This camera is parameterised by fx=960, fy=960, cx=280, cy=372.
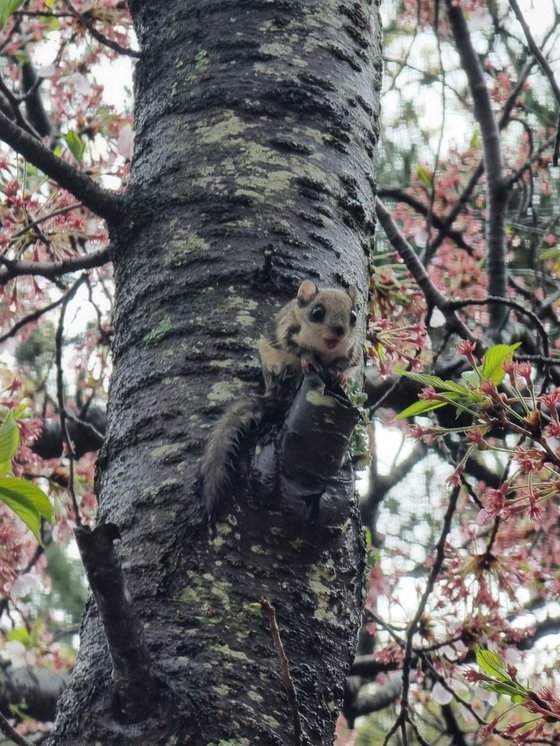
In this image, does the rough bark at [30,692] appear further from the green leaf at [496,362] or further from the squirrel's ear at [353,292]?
the green leaf at [496,362]

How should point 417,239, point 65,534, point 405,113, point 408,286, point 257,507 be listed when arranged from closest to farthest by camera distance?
point 257,507, point 408,286, point 65,534, point 417,239, point 405,113

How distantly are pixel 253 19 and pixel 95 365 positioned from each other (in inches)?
107

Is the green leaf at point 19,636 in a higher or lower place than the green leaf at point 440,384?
higher

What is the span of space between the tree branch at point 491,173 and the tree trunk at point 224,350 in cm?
129

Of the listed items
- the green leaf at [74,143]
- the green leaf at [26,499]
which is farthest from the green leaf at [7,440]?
the green leaf at [74,143]

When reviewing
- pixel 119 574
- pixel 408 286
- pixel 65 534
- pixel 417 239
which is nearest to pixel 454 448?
pixel 417 239

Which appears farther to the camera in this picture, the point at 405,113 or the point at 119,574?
the point at 405,113

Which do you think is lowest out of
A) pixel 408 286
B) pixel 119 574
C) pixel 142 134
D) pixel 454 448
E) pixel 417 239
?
pixel 119 574

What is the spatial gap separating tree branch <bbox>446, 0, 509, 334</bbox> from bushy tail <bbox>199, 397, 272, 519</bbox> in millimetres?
2038

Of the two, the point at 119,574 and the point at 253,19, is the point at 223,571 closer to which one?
the point at 119,574

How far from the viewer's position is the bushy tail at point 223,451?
5.37ft

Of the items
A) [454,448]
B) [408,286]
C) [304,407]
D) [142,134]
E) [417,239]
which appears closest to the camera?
[304,407]

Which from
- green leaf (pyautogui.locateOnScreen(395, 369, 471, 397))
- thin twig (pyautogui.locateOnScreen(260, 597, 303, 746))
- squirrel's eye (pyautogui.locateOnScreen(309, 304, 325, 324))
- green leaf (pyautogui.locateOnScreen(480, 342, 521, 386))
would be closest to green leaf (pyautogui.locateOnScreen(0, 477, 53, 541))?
thin twig (pyautogui.locateOnScreen(260, 597, 303, 746))

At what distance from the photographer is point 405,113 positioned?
651 cm
